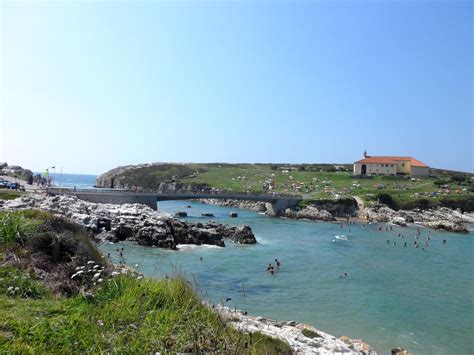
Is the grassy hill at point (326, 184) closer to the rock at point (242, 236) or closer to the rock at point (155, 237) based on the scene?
the rock at point (242, 236)

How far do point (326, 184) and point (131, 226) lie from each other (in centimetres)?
8540

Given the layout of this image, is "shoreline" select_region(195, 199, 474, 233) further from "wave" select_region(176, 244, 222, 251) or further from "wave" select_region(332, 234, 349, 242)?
"wave" select_region(176, 244, 222, 251)

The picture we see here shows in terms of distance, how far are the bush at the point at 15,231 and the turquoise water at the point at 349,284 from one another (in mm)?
4696

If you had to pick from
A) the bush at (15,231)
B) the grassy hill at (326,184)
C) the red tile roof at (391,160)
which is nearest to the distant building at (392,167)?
the red tile roof at (391,160)

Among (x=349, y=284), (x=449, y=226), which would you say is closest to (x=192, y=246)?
(x=349, y=284)

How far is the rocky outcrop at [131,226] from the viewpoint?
1630 inches

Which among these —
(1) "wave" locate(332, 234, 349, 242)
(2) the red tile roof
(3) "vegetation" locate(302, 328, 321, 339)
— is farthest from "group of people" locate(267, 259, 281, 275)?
(2) the red tile roof

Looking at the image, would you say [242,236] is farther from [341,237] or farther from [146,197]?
[146,197]

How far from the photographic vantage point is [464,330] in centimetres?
2186

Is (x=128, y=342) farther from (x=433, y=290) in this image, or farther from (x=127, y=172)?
(x=127, y=172)

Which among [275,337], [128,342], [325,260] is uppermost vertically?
[128,342]

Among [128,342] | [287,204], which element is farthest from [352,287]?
[287,204]

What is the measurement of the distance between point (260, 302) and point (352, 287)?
9386mm

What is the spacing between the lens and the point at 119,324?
757 cm
